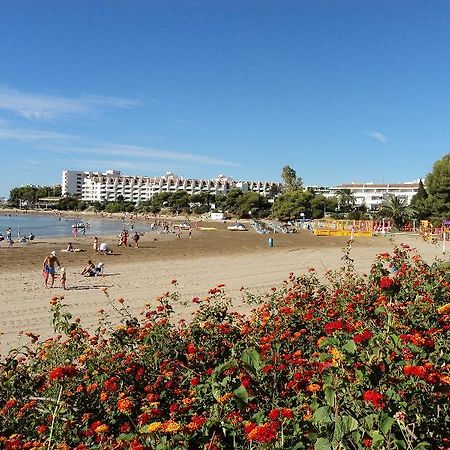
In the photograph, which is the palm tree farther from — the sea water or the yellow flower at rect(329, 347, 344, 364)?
the yellow flower at rect(329, 347, 344, 364)

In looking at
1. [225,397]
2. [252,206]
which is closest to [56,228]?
[252,206]

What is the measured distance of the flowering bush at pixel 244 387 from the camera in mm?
2309

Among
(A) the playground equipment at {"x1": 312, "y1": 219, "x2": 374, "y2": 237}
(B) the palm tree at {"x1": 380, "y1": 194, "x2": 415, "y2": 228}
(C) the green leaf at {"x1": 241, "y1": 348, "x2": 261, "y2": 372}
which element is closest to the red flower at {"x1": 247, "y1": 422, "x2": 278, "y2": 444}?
(C) the green leaf at {"x1": 241, "y1": 348, "x2": 261, "y2": 372}

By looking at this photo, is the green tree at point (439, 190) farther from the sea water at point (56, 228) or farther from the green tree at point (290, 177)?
the green tree at point (290, 177)

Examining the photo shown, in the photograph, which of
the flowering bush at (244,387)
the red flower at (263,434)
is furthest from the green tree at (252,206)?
the red flower at (263,434)

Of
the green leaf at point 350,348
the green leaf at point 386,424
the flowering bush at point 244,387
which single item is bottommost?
the flowering bush at point 244,387

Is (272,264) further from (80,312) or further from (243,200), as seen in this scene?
(243,200)

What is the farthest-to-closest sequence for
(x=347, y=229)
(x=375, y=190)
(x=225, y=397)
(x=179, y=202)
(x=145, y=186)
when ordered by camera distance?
1. (x=145, y=186)
2. (x=375, y=190)
3. (x=179, y=202)
4. (x=347, y=229)
5. (x=225, y=397)

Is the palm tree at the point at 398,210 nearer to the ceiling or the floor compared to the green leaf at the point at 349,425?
nearer to the ceiling

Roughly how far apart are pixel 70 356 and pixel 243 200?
110 meters

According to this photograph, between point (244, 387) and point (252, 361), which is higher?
point (252, 361)

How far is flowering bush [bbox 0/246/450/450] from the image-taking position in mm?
2309

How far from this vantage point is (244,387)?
8.09ft

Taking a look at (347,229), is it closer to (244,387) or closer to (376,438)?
(244,387)
